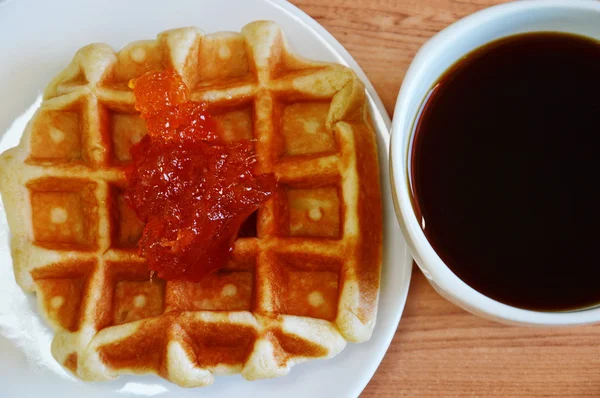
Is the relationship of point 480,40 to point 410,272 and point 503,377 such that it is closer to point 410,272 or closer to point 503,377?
point 410,272

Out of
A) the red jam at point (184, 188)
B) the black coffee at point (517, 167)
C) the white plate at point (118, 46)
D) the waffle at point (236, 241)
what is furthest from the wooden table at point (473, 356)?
the red jam at point (184, 188)

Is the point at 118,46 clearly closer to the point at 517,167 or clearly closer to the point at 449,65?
the point at 449,65

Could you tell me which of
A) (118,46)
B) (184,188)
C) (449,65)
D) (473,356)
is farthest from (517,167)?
(118,46)

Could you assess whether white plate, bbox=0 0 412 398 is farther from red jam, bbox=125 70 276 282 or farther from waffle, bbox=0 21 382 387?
red jam, bbox=125 70 276 282

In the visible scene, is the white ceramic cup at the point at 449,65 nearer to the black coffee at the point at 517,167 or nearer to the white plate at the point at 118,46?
the black coffee at the point at 517,167

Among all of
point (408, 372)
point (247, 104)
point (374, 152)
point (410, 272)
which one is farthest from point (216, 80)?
point (408, 372)

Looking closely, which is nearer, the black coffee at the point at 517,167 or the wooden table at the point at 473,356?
the black coffee at the point at 517,167
